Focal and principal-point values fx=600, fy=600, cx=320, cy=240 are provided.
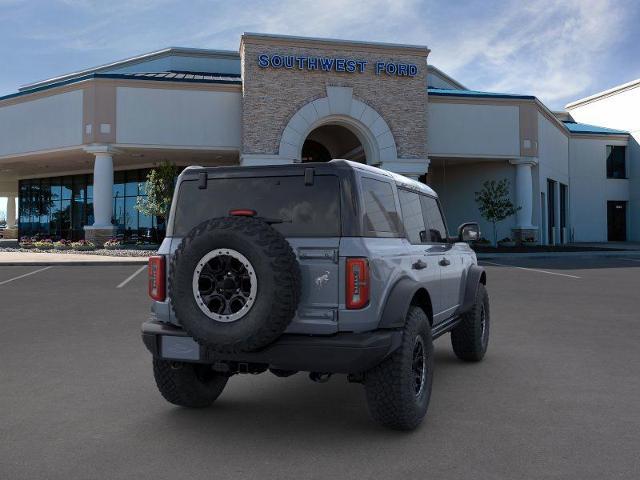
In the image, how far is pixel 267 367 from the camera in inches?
163

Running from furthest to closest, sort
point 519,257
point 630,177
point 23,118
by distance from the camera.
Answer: point 630,177 → point 23,118 → point 519,257

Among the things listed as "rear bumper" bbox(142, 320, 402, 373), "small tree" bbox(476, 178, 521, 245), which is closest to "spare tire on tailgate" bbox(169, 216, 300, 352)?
"rear bumper" bbox(142, 320, 402, 373)

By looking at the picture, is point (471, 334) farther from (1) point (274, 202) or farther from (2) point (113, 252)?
(2) point (113, 252)

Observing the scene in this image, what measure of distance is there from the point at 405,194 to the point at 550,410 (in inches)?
84.6

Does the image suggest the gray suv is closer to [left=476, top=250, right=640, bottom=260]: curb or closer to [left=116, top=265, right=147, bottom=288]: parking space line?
[left=116, top=265, right=147, bottom=288]: parking space line

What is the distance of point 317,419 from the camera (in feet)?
15.3

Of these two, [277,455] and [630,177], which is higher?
[630,177]

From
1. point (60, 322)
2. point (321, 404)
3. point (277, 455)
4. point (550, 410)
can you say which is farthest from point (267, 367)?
point (60, 322)

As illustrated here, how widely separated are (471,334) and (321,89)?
24288mm

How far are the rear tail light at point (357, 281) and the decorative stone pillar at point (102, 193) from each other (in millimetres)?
27862

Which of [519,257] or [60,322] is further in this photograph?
[519,257]

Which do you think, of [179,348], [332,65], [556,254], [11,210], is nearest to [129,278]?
[179,348]

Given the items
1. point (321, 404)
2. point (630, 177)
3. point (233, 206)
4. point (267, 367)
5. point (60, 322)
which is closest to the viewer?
point (267, 367)

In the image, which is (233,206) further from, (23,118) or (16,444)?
(23,118)
